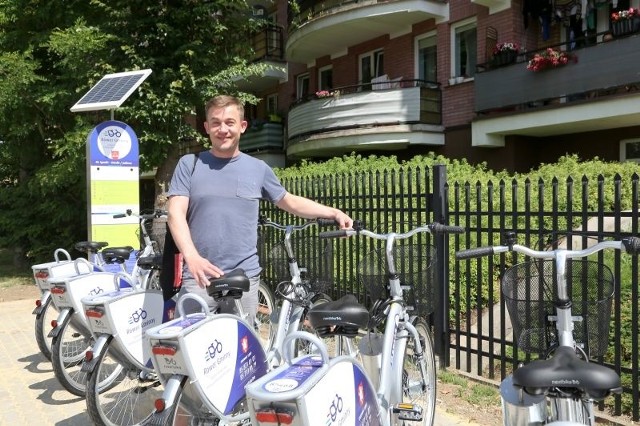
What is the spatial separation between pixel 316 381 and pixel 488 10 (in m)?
12.5

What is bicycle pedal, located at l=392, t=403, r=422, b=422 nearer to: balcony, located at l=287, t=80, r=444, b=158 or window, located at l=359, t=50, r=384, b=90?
balcony, located at l=287, t=80, r=444, b=158

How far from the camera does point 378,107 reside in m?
13.7

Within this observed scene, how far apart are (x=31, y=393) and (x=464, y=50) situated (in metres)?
12.2

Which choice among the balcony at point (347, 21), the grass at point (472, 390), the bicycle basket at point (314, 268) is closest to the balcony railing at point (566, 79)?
the balcony at point (347, 21)

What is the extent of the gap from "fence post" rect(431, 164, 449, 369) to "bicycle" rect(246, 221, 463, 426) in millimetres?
1445

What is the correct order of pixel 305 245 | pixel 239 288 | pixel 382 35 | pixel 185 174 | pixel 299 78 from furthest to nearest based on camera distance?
pixel 299 78, pixel 382 35, pixel 305 245, pixel 185 174, pixel 239 288

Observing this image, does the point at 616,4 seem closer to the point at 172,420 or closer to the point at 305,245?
the point at 305,245

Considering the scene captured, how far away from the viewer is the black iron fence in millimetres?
3936

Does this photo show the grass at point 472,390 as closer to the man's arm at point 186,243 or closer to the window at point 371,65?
the man's arm at point 186,243

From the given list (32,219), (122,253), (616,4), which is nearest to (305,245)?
(122,253)

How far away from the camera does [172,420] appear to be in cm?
259

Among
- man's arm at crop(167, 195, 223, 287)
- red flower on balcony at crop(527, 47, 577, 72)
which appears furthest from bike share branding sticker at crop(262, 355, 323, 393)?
red flower on balcony at crop(527, 47, 577, 72)

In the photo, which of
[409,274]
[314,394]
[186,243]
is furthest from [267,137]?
[314,394]

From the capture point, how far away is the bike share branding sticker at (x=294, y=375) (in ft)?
6.73
